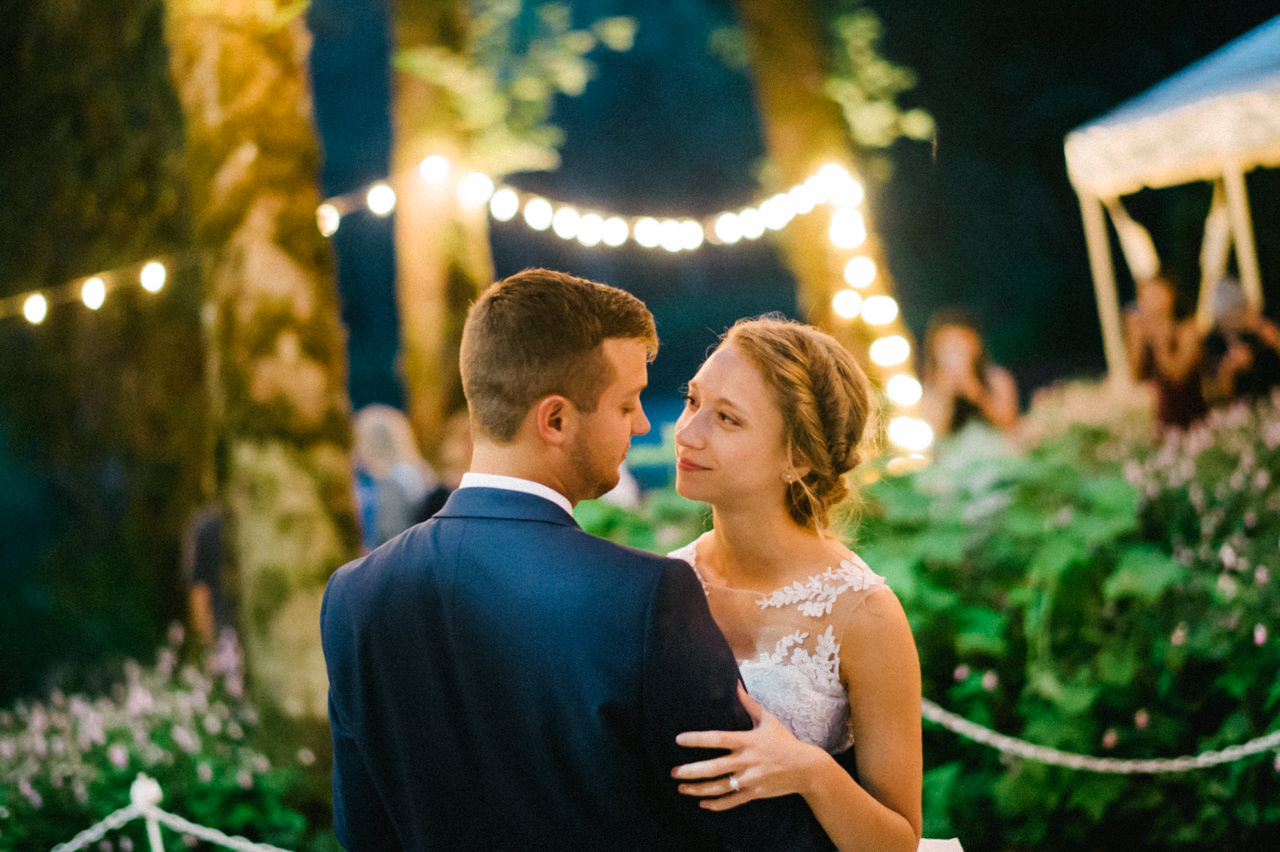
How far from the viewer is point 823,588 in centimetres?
183

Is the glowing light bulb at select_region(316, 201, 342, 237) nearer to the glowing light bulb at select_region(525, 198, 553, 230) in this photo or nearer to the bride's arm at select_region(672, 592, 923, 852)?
the glowing light bulb at select_region(525, 198, 553, 230)

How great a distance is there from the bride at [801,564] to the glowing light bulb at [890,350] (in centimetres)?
293

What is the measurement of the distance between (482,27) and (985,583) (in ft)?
13.5

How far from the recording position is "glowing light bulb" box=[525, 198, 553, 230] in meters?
4.98

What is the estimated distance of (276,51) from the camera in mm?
4016

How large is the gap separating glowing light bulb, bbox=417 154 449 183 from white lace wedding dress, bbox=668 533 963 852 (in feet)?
12.5

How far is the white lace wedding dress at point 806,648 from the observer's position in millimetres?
1748

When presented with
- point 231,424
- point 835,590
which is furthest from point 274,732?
point 835,590

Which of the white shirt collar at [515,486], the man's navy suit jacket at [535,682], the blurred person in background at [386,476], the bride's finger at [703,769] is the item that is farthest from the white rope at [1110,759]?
Answer: the blurred person in background at [386,476]

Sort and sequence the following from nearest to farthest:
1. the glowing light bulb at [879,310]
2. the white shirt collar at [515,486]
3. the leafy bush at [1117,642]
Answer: the white shirt collar at [515,486] < the leafy bush at [1117,642] < the glowing light bulb at [879,310]

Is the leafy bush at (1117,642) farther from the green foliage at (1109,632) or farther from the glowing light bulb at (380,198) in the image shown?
the glowing light bulb at (380,198)

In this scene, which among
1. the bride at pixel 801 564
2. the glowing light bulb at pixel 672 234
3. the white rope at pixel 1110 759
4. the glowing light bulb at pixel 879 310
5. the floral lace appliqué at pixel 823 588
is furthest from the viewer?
the glowing light bulb at pixel 672 234

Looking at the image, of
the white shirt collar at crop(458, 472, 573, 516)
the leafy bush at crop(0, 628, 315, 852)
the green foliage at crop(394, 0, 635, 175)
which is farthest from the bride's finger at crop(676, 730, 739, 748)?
the green foliage at crop(394, 0, 635, 175)

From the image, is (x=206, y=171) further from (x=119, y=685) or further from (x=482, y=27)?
(x=119, y=685)
